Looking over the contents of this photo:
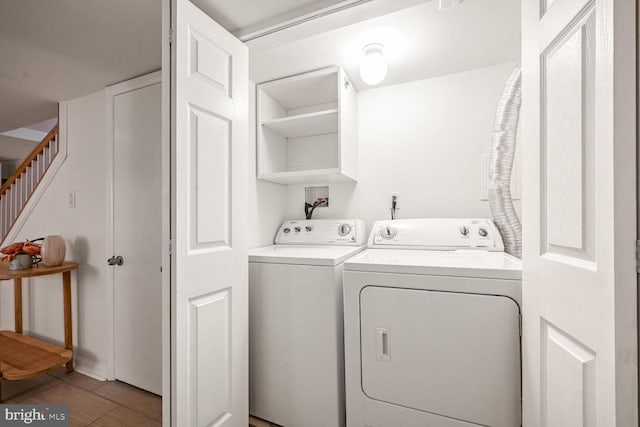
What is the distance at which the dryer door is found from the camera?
111 centimetres

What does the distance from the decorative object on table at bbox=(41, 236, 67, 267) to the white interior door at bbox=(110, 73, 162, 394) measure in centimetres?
48

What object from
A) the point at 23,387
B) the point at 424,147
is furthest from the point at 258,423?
the point at 424,147

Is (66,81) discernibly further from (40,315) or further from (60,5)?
(40,315)

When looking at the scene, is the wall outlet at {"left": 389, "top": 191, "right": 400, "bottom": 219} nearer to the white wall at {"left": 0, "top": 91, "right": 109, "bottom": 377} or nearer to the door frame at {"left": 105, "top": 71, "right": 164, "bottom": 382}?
the door frame at {"left": 105, "top": 71, "right": 164, "bottom": 382}

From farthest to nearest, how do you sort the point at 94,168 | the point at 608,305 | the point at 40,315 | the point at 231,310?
the point at 40,315 < the point at 94,168 < the point at 231,310 < the point at 608,305

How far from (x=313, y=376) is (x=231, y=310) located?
54cm

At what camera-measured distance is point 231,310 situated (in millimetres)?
1368

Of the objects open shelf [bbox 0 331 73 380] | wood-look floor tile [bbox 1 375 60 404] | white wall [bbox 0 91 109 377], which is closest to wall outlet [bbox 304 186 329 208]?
white wall [bbox 0 91 109 377]

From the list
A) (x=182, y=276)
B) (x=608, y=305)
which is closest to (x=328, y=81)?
(x=182, y=276)

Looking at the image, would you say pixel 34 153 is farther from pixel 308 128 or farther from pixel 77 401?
pixel 308 128

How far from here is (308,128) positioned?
6.91 feet

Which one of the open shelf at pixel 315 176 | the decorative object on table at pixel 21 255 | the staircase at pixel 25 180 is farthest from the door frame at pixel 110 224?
the open shelf at pixel 315 176

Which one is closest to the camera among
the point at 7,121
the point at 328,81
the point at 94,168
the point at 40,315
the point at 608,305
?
the point at 608,305

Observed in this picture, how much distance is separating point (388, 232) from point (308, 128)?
97cm
